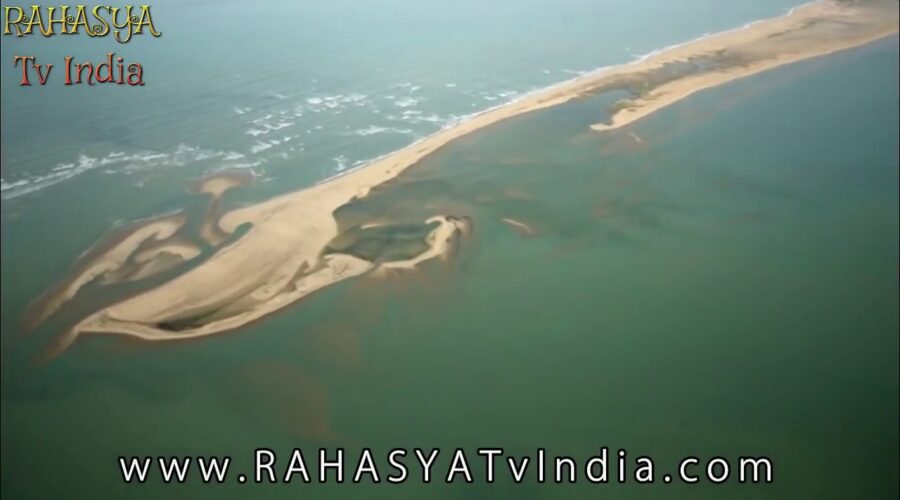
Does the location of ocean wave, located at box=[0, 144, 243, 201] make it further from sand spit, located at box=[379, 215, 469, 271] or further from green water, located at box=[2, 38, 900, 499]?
sand spit, located at box=[379, 215, 469, 271]

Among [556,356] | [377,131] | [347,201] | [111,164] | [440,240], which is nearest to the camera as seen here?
[556,356]

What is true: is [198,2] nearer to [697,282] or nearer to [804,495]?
[697,282]

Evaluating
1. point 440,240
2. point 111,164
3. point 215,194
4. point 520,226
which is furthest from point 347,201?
point 111,164

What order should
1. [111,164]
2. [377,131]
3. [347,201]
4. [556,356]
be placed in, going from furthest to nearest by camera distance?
[377,131]
[111,164]
[347,201]
[556,356]

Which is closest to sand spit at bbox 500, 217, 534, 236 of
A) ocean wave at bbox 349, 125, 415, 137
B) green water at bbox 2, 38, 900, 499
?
green water at bbox 2, 38, 900, 499

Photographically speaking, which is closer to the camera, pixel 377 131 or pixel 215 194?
pixel 215 194

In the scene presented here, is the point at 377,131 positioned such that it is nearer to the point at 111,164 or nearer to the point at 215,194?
the point at 215,194
